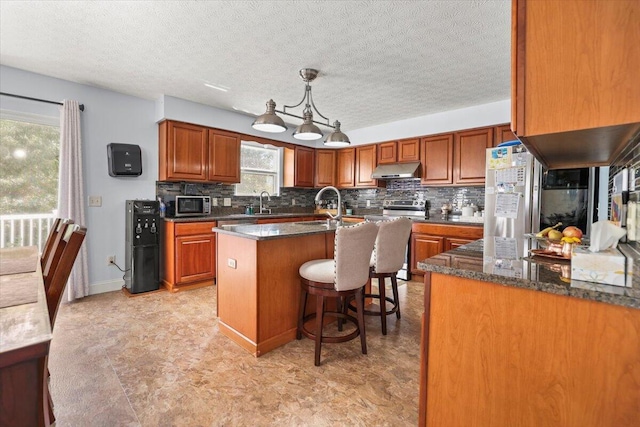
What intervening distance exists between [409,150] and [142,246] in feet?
13.2

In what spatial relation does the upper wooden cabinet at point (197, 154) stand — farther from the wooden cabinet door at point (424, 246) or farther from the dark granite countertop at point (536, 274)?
the dark granite countertop at point (536, 274)

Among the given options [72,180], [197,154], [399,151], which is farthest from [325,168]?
[72,180]

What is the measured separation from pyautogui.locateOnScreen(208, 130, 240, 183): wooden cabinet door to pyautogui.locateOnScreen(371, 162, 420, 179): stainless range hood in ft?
7.48

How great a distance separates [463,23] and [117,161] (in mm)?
3861

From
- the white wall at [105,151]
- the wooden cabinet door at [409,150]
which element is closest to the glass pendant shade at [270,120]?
the white wall at [105,151]

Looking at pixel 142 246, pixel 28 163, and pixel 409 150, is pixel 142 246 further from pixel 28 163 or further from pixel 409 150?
pixel 409 150

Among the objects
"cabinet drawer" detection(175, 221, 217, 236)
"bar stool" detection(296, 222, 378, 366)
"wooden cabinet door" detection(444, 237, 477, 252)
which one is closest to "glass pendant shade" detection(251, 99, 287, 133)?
"bar stool" detection(296, 222, 378, 366)

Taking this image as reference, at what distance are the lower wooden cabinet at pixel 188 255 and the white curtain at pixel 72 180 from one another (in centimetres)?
86

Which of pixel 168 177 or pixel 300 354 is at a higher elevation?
pixel 168 177

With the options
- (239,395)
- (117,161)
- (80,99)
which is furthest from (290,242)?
(80,99)

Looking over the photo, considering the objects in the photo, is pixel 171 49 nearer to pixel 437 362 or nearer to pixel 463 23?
pixel 463 23

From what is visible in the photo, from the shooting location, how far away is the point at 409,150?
188 inches

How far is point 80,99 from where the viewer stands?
346cm

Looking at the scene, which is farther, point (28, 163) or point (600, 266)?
point (28, 163)
